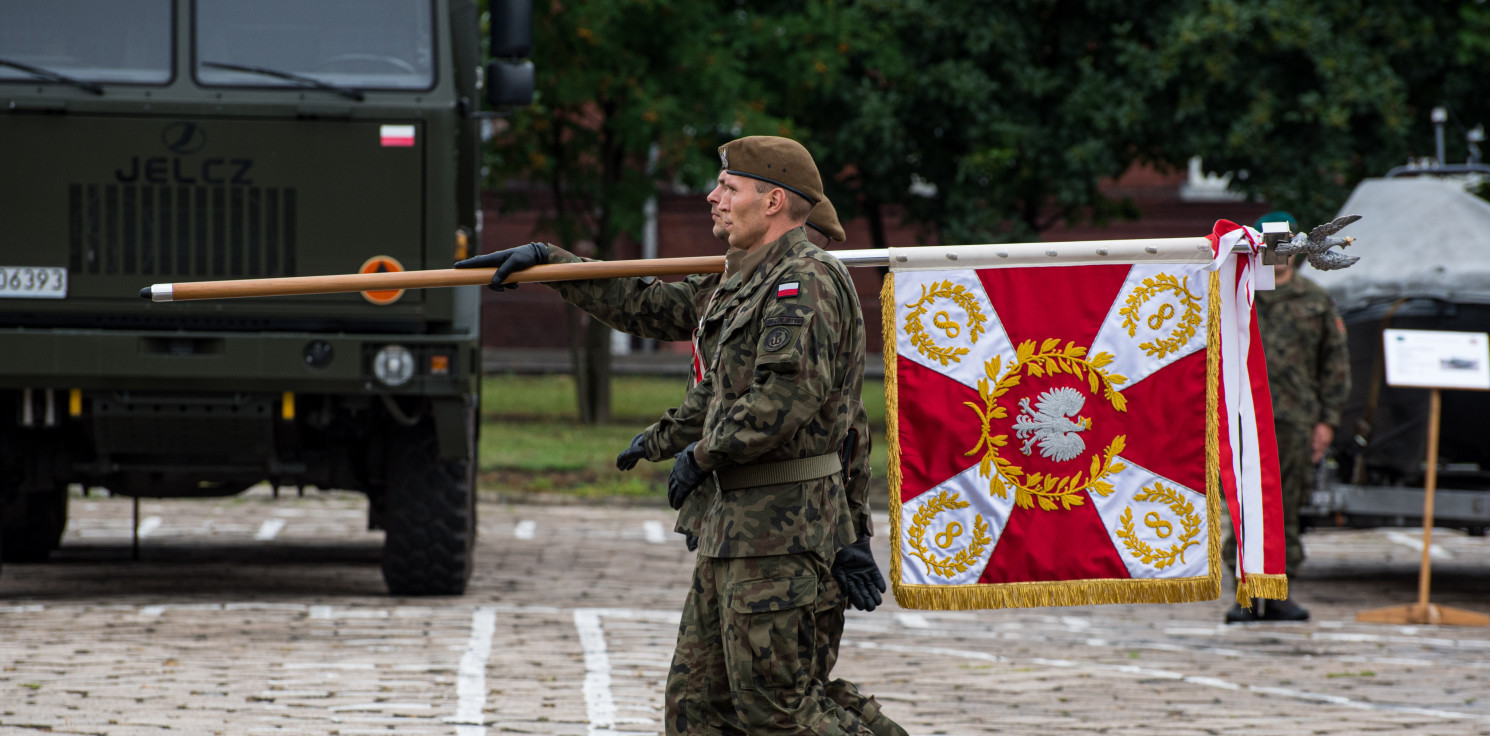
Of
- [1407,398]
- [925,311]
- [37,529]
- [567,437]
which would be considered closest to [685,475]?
[925,311]

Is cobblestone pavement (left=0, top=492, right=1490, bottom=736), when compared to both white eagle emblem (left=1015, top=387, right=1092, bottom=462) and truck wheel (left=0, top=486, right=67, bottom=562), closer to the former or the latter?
truck wheel (left=0, top=486, right=67, bottom=562)

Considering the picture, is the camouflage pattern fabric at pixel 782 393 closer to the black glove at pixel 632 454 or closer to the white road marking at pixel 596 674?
the black glove at pixel 632 454

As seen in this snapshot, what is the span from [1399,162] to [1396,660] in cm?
1291

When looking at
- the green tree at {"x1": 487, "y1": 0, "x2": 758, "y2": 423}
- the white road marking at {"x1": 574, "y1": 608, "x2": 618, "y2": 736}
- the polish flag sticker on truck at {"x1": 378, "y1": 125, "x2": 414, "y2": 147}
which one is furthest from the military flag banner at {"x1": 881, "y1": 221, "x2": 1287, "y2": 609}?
the green tree at {"x1": 487, "y1": 0, "x2": 758, "y2": 423}

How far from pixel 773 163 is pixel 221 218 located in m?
4.92

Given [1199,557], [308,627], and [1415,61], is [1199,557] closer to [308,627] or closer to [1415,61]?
[308,627]

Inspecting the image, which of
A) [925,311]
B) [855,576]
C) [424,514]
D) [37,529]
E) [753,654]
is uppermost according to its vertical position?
[925,311]

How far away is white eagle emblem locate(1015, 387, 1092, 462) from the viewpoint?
5.52 m

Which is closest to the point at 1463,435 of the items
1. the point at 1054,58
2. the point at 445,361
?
the point at 445,361

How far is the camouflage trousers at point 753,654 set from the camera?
15.7 feet

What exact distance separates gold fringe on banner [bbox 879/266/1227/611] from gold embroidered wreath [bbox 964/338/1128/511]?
24 centimetres

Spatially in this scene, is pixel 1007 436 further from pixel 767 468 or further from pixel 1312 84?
pixel 1312 84

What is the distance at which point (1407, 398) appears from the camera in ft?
36.0

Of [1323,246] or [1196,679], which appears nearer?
[1323,246]
